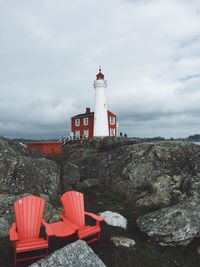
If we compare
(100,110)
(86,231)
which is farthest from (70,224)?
(100,110)

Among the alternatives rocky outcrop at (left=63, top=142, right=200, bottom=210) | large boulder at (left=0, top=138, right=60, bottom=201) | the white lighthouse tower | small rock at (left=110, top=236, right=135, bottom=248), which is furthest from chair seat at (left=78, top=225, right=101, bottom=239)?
the white lighthouse tower

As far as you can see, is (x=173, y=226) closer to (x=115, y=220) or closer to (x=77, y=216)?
(x=115, y=220)

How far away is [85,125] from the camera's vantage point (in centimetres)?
4188

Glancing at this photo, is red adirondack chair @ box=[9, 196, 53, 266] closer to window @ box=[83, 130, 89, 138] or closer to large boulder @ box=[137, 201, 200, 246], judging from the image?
large boulder @ box=[137, 201, 200, 246]

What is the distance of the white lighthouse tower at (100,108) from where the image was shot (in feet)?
124

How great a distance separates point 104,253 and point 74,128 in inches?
1481

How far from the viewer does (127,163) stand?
1185cm

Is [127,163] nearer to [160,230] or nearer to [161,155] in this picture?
[161,155]

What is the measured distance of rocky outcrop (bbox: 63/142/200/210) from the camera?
1003 cm

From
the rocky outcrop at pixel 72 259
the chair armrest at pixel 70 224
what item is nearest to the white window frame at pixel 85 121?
the chair armrest at pixel 70 224

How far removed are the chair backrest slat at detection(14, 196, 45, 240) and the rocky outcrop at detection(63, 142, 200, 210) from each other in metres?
4.48

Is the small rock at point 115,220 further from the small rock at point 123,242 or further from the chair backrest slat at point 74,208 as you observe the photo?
the chair backrest slat at point 74,208

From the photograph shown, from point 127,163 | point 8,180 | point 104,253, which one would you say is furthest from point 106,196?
point 104,253

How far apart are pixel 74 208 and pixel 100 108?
31.4 metres
